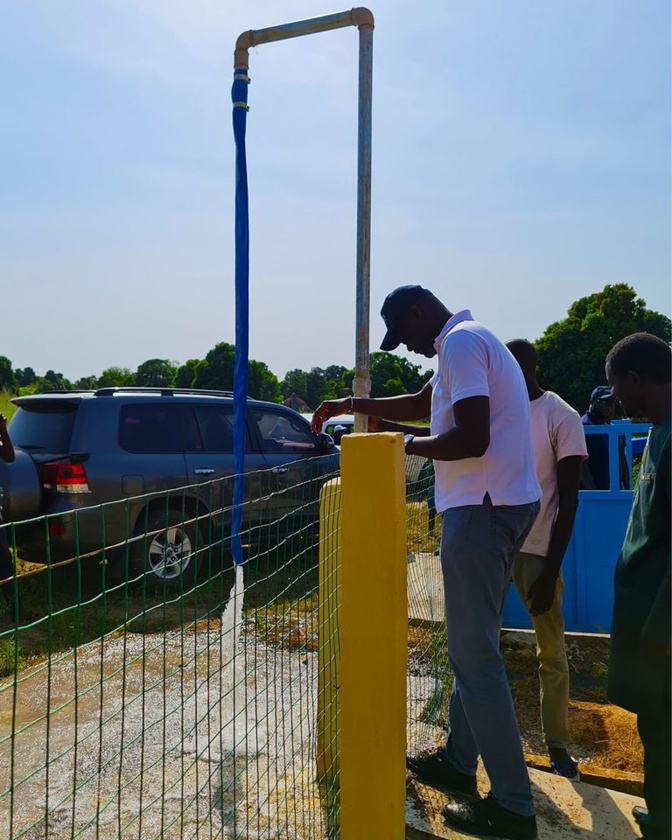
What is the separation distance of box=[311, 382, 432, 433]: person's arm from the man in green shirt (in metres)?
1.11

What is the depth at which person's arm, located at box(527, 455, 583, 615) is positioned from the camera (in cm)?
328

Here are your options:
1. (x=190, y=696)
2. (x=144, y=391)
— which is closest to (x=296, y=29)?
(x=190, y=696)

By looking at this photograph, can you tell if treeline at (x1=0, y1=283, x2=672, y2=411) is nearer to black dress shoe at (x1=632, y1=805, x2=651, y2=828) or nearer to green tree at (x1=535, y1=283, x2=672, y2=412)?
green tree at (x1=535, y1=283, x2=672, y2=412)

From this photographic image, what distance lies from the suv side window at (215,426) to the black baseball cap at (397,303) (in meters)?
4.45

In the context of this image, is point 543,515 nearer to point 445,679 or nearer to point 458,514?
point 458,514

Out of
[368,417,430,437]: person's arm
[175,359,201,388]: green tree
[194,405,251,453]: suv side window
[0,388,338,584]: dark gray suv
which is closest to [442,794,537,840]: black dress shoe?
[368,417,430,437]: person's arm

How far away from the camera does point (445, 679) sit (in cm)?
425

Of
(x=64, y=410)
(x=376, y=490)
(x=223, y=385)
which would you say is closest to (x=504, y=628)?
(x=376, y=490)

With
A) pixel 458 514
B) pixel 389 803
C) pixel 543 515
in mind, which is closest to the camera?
pixel 389 803

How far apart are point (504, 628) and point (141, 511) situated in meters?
3.18

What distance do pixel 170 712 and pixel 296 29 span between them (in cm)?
334

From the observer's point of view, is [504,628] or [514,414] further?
[504,628]

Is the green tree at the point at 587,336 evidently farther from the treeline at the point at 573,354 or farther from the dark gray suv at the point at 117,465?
the dark gray suv at the point at 117,465

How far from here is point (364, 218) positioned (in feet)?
12.3
